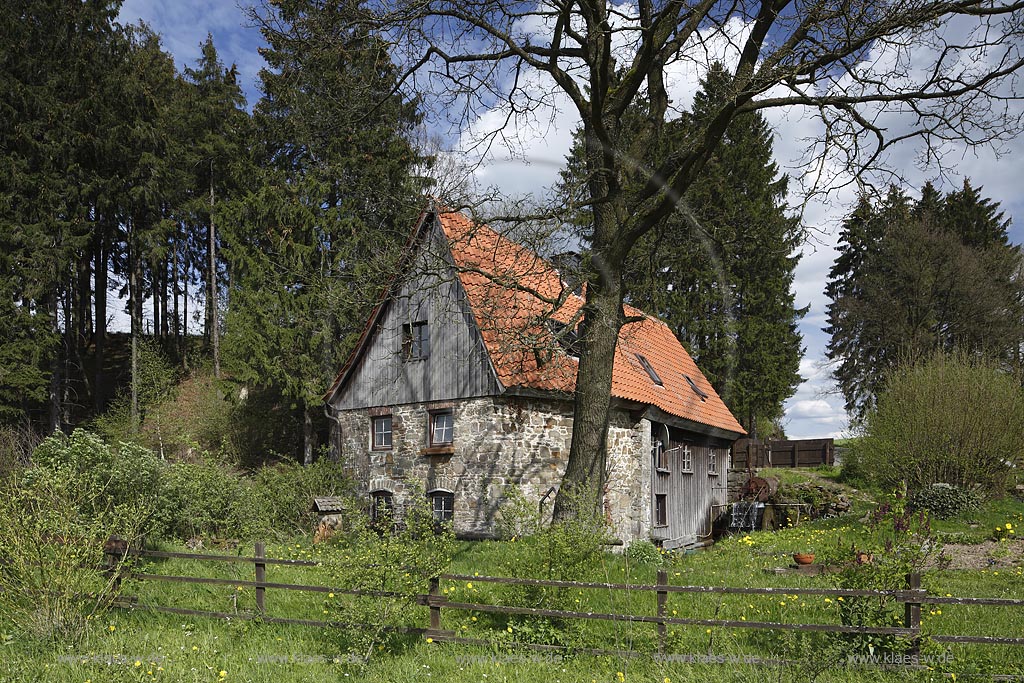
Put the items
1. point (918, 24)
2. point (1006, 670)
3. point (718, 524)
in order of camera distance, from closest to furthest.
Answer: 1. point (1006, 670)
2. point (918, 24)
3. point (718, 524)

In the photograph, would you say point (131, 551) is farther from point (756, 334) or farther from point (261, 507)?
point (756, 334)

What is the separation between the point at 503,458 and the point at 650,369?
20.0 ft

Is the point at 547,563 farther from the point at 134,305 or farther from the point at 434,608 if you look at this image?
the point at 134,305

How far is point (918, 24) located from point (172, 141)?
2961 centimetres

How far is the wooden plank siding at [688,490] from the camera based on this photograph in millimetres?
18891

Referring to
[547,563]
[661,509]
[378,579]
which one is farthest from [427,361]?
[378,579]

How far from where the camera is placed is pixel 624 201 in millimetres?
12875

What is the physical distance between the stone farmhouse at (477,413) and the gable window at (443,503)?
22mm

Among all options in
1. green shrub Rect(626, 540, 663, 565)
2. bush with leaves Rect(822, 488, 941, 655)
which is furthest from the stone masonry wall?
bush with leaves Rect(822, 488, 941, 655)

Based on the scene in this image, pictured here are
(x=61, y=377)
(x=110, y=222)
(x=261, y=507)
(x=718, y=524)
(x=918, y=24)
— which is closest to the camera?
(x=918, y=24)

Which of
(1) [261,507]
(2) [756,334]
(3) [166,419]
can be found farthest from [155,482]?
(2) [756,334]

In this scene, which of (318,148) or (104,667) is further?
(318,148)

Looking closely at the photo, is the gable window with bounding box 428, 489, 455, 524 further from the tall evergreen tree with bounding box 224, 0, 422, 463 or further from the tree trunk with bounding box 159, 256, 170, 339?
the tree trunk with bounding box 159, 256, 170, 339

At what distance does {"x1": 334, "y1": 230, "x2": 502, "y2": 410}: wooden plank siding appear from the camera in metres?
16.6
